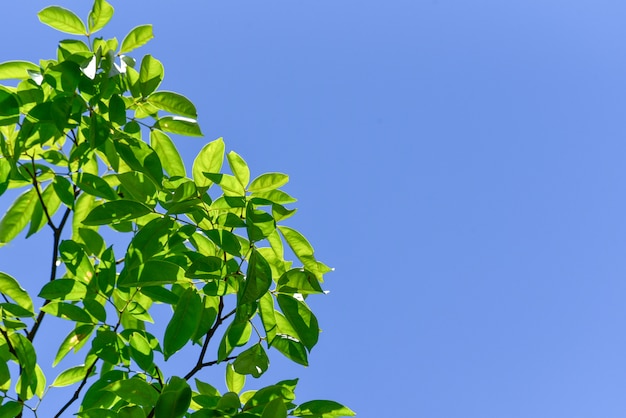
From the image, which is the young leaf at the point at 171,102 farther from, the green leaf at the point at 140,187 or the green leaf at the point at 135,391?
the green leaf at the point at 135,391

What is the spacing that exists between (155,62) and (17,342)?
2.36ft

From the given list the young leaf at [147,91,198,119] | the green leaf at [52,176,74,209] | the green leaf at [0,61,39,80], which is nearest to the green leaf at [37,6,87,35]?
the green leaf at [0,61,39,80]

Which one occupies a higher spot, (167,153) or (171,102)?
(171,102)

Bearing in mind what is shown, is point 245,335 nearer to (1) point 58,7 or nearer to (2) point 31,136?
(2) point 31,136

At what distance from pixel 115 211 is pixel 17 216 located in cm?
41

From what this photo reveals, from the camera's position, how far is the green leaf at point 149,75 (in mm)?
1477

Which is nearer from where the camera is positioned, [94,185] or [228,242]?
[228,242]

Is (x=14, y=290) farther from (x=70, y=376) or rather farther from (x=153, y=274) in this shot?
(x=153, y=274)

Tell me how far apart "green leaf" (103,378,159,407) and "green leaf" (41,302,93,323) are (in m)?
0.22

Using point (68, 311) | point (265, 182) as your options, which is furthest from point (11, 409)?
point (265, 182)

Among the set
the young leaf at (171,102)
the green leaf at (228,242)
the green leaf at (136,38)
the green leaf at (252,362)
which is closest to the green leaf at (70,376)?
the green leaf at (252,362)

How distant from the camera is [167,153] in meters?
1.56

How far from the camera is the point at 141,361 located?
52.7 inches

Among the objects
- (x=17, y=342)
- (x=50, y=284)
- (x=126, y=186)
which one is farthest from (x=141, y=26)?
(x=17, y=342)
